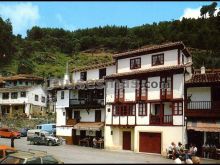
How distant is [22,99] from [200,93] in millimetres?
52897

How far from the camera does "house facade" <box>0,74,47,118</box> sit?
8638 centimetres

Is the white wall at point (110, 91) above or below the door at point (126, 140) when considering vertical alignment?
above

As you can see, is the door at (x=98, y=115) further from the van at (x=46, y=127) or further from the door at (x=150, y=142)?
the van at (x=46, y=127)

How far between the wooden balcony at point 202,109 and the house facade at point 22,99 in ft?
157

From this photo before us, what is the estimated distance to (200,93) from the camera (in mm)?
41656

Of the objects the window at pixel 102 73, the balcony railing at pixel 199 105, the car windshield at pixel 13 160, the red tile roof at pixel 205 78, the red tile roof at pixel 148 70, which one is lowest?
the car windshield at pixel 13 160

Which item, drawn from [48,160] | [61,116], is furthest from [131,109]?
[48,160]

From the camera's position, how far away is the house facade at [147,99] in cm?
4297

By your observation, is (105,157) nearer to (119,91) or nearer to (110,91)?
(119,91)

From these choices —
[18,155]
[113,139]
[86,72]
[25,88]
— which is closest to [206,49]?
[25,88]

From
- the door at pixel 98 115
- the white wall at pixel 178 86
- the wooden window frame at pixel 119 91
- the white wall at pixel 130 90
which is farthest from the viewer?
the door at pixel 98 115

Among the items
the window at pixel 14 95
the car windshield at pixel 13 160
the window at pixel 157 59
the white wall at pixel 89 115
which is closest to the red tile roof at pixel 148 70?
the window at pixel 157 59

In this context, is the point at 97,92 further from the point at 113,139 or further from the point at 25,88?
the point at 25,88

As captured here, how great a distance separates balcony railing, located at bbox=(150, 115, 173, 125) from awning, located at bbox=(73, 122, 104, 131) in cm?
875
